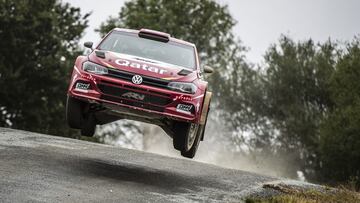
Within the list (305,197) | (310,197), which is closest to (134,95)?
(305,197)

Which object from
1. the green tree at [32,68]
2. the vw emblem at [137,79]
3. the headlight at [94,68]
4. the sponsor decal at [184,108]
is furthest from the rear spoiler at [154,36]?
the green tree at [32,68]

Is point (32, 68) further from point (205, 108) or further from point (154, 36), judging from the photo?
point (205, 108)

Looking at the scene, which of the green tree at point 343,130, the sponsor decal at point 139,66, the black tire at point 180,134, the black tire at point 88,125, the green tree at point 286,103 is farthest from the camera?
the green tree at point 286,103

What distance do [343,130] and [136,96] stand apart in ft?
103

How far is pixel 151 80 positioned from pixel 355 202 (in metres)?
4.13

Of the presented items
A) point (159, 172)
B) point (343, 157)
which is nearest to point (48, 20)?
point (343, 157)

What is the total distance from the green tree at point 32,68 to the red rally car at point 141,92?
22.6m

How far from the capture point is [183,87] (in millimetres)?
10852

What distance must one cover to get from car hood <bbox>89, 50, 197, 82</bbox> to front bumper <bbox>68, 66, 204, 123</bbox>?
0.76 ft

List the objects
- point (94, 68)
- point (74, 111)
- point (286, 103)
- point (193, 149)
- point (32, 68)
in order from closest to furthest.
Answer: point (94, 68), point (74, 111), point (193, 149), point (32, 68), point (286, 103)

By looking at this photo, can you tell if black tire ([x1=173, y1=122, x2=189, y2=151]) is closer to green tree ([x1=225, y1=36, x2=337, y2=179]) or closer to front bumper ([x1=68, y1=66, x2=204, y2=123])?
front bumper ([x1=68, y1=66, x2=204, y2=123])

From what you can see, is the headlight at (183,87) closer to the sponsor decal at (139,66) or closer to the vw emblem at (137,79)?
the sponsor decal at (139,66)

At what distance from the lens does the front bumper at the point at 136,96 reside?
34.7 feet

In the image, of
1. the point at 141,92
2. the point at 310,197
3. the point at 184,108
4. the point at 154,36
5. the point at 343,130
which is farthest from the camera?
the point at 343,130
